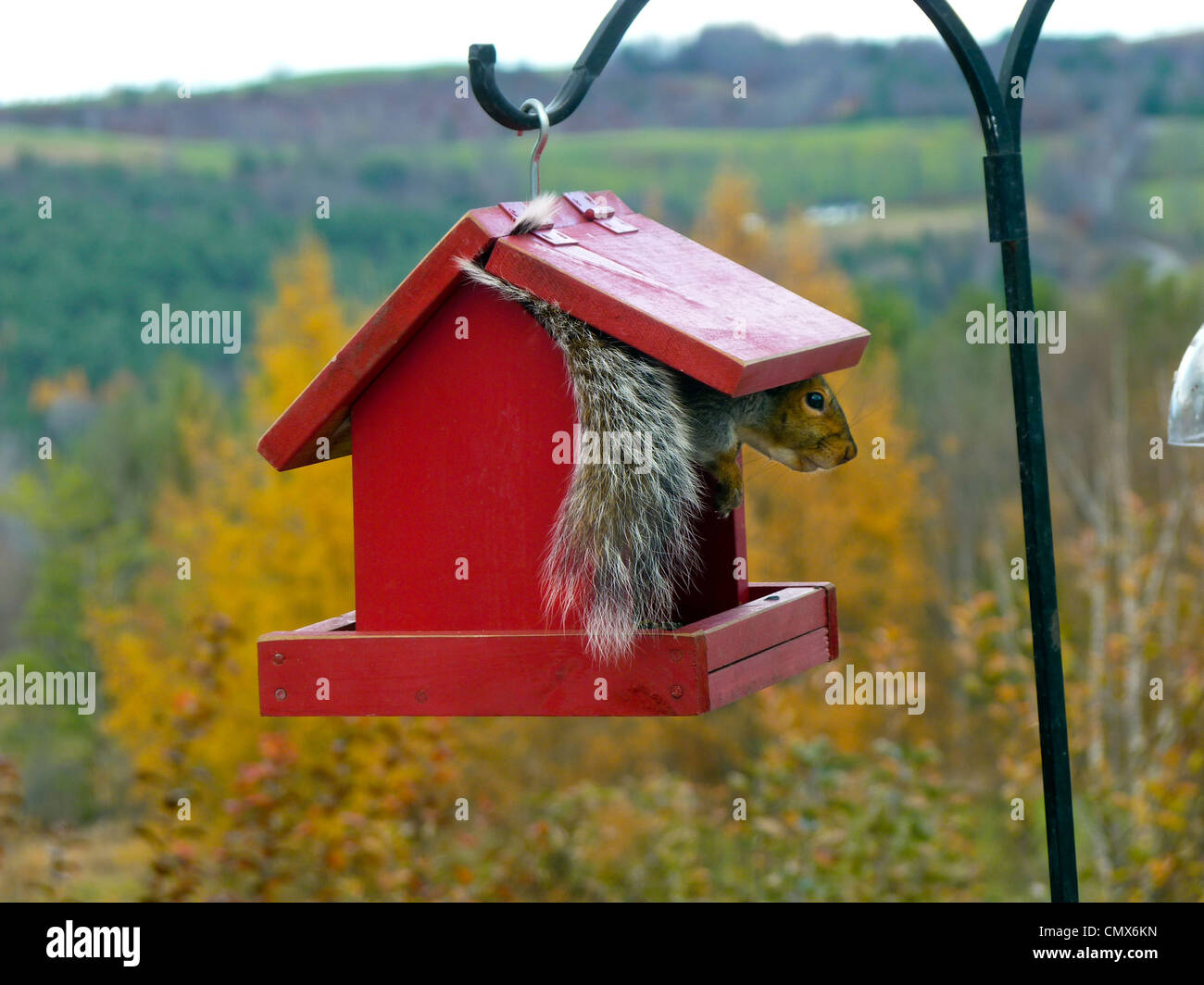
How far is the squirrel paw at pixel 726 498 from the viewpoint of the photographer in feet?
8.80

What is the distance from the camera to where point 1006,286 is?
2586mm

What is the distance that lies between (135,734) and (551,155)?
1290 cm

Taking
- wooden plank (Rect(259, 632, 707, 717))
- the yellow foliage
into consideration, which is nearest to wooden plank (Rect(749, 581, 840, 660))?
wooden plank (Rect(259, 632, 707, 717))

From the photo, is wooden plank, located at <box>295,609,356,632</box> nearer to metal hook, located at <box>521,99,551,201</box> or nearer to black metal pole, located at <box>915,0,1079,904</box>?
metal hook, located at <box>521,99,551,201</box>

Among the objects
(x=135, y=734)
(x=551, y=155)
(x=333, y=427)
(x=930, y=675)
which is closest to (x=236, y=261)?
(x=551, y=155)

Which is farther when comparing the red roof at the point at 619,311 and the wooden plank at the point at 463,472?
the wooden plank at the point at 463,472

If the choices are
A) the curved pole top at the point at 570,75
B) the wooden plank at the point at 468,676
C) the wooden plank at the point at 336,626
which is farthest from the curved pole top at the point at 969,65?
the wooden plank at the point at 336,626

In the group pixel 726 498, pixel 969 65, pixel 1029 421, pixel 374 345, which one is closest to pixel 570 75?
pixel 374 345

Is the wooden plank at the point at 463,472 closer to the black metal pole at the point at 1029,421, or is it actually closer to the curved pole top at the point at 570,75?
the curved pole top at the point at 570,75

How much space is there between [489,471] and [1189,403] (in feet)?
4.19

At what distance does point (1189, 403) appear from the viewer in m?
2.36

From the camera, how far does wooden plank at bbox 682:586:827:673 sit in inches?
101

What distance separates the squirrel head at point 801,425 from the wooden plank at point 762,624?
322mm
